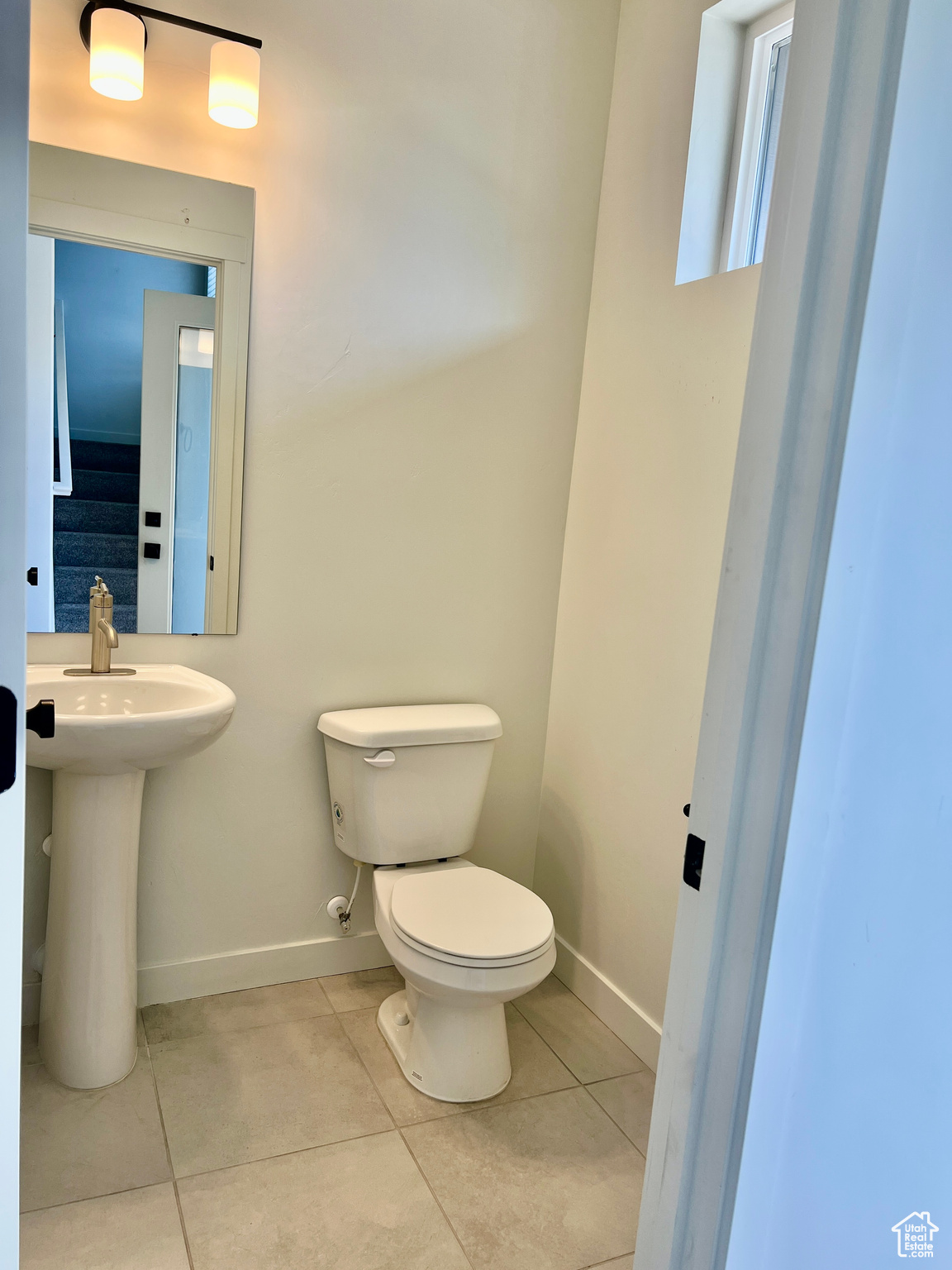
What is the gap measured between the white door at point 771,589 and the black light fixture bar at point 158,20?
147cm

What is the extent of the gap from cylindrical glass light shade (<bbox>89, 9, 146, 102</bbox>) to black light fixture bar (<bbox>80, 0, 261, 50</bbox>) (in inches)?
0.7

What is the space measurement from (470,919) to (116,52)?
1822mm

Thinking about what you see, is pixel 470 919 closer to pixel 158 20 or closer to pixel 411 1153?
pixel 411 1153

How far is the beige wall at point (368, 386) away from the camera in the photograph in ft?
6.31

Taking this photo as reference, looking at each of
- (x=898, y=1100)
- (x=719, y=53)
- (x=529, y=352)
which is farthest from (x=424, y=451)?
(x=898, y=1100)

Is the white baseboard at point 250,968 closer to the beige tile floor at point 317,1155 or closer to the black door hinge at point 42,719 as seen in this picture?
the beige tile floor at point 317,1155

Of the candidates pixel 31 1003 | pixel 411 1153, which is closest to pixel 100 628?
pixel 31 1003

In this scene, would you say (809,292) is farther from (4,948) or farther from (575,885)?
(575,885)

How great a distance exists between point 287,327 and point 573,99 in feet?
3.07

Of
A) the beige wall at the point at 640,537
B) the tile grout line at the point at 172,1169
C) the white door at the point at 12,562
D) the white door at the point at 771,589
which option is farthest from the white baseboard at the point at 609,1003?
the white door at the point at 12,562

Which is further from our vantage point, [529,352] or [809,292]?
[529,352]

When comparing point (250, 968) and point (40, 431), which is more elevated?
point (40, 431)

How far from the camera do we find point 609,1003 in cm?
219

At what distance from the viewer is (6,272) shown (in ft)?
2.16
